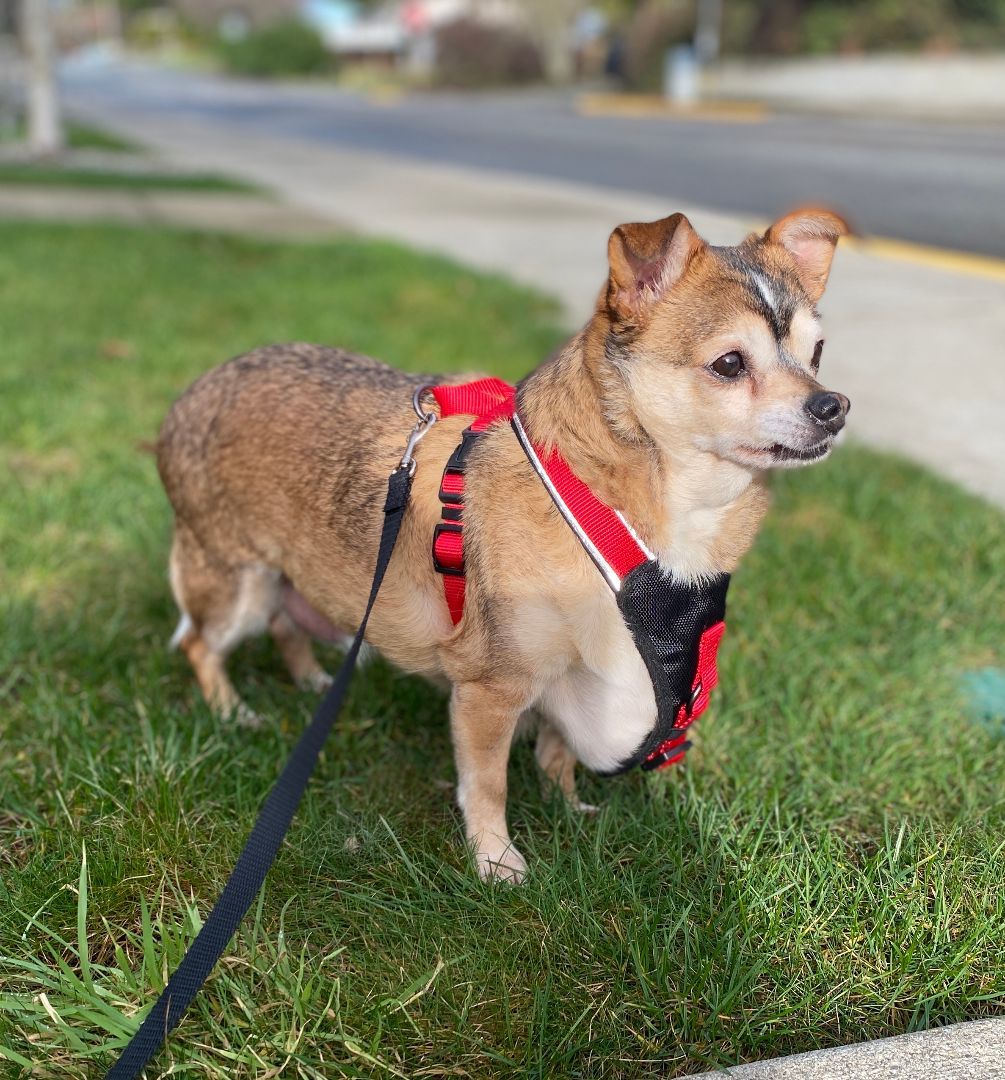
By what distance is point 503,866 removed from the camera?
2518 millimetres

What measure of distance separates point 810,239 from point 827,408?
0.58 meters

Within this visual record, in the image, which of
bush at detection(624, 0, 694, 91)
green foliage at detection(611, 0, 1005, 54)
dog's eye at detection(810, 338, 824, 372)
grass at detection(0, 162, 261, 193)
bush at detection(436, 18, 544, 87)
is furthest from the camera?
bush at detection(436, 18, 544, 87)

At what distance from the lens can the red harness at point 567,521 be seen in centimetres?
226

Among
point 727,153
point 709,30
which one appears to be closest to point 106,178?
point 727,153

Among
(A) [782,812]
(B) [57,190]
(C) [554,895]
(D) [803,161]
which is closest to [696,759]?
(A) [782,812]

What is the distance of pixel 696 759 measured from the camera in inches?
117

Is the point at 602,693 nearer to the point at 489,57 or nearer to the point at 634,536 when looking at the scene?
the point at 634,536

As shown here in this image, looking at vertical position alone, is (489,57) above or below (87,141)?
above

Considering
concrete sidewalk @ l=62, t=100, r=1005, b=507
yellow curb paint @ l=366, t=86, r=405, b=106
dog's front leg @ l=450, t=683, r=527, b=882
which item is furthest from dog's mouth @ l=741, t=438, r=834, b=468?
yellow curb paint @ l=366, t=86, r=405, b=106

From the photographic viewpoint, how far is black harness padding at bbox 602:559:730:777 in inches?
89.8

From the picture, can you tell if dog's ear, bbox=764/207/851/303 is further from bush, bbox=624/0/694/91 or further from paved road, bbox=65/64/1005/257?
bush, bbox=624/0/694/91

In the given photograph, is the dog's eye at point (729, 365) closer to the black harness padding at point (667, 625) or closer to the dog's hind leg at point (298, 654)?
the black harness padding at point (667, 625)

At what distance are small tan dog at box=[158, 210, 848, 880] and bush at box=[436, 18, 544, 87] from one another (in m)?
48.9

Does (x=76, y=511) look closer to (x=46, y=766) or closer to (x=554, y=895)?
(x=46, y=766)
